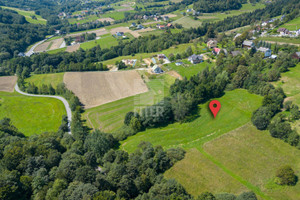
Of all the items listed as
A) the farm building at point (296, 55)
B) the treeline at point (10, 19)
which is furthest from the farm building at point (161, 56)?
the treeline at point (10, 19)

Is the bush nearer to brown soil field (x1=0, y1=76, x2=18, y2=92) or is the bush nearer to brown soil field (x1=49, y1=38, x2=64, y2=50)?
brown soil field (x1=0, y1=76, x2=18, y2=92)

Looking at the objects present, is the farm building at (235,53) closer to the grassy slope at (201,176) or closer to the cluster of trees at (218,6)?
the grassy slope at (201,176)

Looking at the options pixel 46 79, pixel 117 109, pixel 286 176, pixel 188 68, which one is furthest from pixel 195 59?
pixel 46 79

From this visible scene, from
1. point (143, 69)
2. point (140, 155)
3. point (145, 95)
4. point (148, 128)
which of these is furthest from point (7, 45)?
point (140, 155)

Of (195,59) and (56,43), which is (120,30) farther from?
(195,59)

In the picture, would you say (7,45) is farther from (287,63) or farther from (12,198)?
(287,63)
